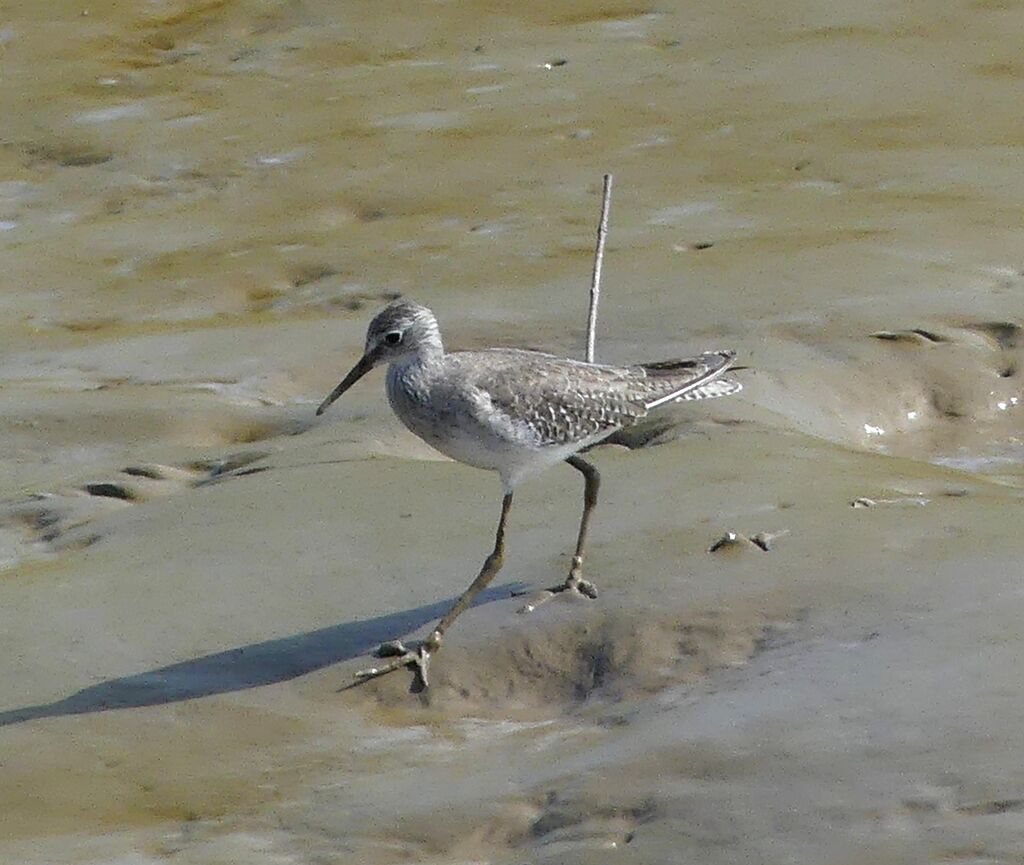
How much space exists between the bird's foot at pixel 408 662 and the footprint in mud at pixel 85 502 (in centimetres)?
149

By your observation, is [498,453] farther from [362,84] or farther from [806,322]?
[362,84]

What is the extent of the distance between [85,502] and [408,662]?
201cm

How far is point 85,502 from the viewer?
728 centimetres

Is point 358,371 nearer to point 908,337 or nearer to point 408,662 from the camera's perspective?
point 408,662

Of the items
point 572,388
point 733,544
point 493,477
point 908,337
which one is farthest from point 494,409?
point 908,337

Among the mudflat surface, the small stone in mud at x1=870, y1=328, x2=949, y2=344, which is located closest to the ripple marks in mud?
the mudflat surface

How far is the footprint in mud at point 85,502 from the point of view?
698cm

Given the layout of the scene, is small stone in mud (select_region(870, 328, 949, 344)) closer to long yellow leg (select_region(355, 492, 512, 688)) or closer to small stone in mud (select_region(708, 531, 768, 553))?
small stone in mud (select_region(708, 531, 768, 553))

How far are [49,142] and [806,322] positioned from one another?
553 centimetres

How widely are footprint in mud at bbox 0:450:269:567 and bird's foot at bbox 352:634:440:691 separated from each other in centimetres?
149

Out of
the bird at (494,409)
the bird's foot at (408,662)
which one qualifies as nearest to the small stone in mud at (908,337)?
the bird at (494,409)

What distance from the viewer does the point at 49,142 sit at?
1177cm

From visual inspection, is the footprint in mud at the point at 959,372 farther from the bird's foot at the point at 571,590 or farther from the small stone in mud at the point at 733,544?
the bird's foot at the point at 571,590

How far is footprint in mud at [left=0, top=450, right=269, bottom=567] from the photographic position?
6.98 m
